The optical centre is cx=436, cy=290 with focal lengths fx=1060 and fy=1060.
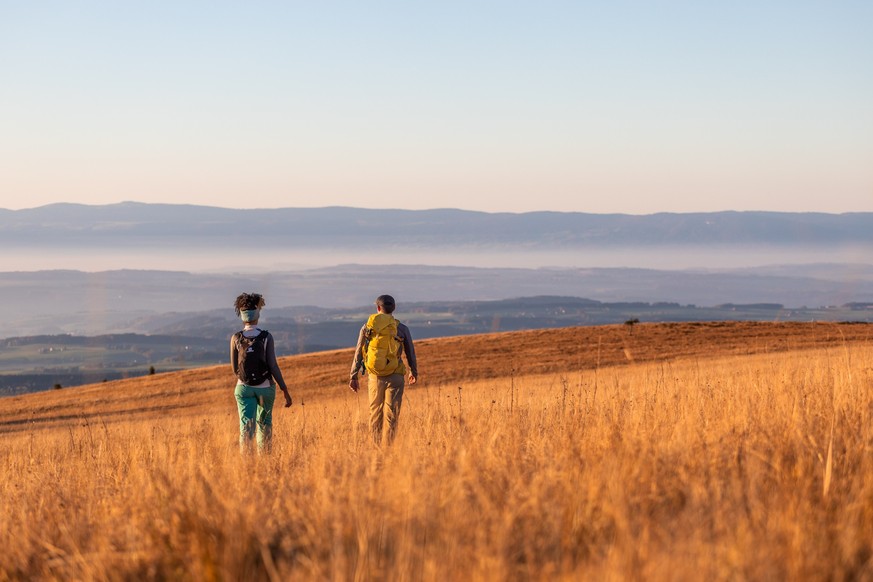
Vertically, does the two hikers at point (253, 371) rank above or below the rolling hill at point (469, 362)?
above

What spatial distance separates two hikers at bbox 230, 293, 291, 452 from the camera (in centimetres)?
1192

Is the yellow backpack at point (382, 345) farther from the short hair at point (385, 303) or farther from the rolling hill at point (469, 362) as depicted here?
the rolling hill at point (469, 362)

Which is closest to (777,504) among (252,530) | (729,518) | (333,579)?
(729,518)

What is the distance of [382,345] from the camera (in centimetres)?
1246

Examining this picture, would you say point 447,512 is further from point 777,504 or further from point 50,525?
point 50,525

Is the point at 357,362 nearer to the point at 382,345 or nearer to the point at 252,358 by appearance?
the point at 382,345

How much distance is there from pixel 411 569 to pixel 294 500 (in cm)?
168

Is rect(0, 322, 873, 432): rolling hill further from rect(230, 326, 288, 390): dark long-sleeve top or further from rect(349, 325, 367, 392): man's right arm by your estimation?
rect(230, 326, 288, 390): dark long-sleeve top

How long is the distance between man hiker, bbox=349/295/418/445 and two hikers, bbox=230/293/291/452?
1.06 metres

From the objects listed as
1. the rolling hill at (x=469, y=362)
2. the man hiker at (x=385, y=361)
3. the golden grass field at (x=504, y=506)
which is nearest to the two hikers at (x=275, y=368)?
the man hiker at (x=385, y=361)

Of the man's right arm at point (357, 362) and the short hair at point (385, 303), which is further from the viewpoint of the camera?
the man's right arm at point (357, 362)

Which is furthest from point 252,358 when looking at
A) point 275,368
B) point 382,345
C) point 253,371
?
point 382,345

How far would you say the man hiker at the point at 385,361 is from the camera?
1245cm

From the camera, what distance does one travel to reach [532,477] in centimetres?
660
